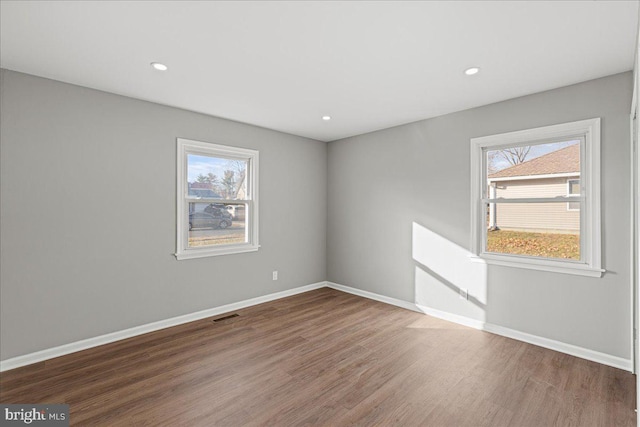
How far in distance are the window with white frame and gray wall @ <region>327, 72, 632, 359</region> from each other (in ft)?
5.13

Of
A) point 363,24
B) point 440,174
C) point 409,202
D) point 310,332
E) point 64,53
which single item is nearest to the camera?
point 363,24

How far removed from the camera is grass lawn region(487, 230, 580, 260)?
294cm

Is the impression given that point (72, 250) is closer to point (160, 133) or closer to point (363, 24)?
point (160, 133)

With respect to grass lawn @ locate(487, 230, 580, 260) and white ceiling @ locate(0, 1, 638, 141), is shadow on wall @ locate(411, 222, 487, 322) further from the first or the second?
white ceiling @ locate(0, 1, 638, 141)

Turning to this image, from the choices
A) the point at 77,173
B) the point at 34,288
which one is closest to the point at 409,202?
the point at 77,173

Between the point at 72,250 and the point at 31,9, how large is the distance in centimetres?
201

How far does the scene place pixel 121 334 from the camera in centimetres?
313

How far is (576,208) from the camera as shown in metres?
2.91

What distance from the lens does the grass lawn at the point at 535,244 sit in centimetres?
294

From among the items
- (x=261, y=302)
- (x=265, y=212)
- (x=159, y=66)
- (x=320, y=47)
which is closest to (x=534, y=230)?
(x=320, y=47)

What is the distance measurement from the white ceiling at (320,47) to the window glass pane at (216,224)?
134 cm

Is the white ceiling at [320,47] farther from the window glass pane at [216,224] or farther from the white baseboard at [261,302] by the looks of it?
the white baseboard at [261,302]
